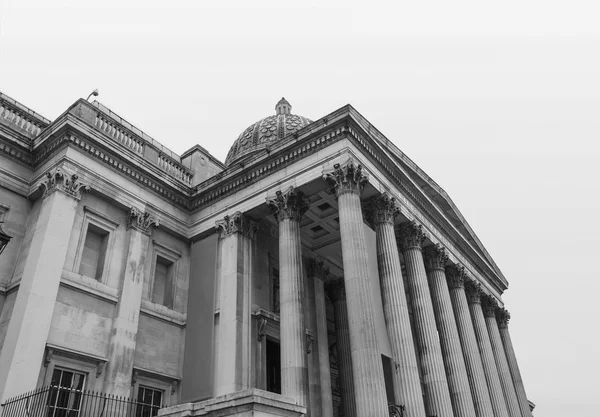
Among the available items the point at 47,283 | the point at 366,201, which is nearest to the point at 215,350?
the point at 47,283

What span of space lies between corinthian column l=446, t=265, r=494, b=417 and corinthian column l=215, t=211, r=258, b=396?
10.5 meters

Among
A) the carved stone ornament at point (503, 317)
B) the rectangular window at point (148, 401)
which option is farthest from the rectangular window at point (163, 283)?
the carved stone ornament at point (503, 317)

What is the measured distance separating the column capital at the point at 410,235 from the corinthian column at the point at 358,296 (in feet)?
12.9

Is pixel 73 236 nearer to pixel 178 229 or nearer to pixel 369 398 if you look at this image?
pixel 178 229

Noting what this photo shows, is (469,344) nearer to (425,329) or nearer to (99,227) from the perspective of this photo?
(425,329)

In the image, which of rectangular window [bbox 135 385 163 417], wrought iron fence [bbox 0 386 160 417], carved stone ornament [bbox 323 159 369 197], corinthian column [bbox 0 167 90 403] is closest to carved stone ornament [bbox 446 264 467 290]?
carved stone ornament [bbox 323 159 369 197]

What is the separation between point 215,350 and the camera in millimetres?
17547

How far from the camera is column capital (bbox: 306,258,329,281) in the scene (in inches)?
882

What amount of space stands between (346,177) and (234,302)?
6.05 meters

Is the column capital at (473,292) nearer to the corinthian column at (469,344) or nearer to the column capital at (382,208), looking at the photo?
the corinthian column at (469,344)

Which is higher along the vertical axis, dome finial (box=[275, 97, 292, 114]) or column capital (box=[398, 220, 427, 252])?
dome finial (box=[275, 97, 292, 114])

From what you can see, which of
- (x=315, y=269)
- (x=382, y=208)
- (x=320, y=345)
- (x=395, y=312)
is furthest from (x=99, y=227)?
(x=395, y=312)

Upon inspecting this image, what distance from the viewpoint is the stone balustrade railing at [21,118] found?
1772cm

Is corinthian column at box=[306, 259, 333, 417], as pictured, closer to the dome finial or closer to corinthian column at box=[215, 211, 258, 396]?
corinthian column at box=[215, 211, 258, 396]
